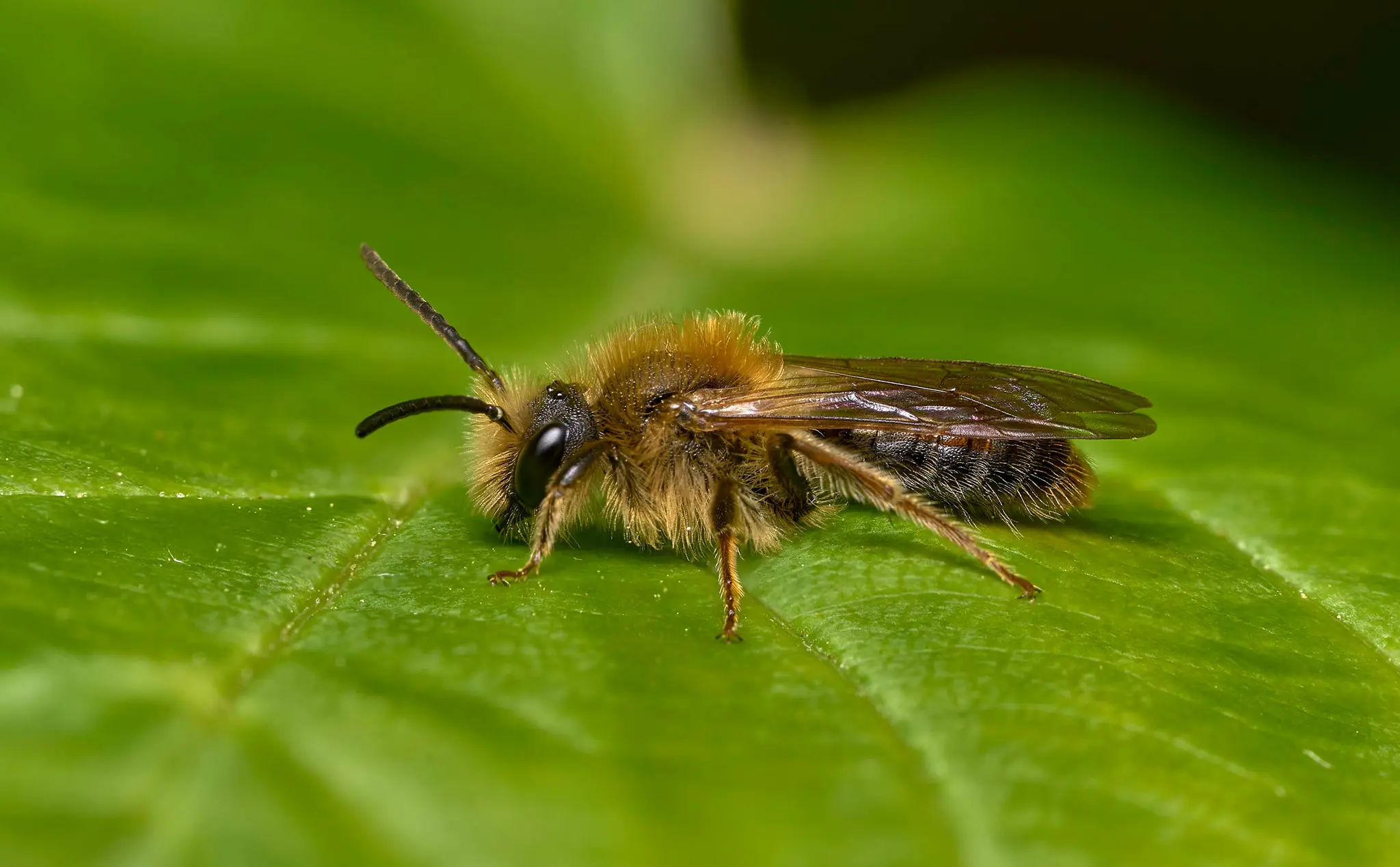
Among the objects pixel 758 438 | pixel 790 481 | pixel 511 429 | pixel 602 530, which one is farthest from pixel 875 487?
pixel 511 429

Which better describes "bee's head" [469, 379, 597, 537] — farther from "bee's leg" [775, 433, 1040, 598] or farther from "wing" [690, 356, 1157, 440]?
"bee's leg" [775, 433, 1040, 598]

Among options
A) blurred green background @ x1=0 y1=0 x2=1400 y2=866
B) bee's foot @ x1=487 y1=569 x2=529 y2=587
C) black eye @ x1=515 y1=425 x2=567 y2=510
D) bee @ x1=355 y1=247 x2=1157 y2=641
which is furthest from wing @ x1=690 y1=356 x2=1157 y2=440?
bee's foot @ x1=487 y1=569 x2=529 y2=587

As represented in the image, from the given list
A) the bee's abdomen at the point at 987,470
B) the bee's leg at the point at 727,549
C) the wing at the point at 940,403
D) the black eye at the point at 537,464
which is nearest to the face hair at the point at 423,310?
the black eye at the point at 537,464

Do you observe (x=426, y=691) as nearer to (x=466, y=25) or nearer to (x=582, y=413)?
(x=582, y=413)

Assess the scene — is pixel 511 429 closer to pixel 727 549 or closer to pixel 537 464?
pixel 537 464

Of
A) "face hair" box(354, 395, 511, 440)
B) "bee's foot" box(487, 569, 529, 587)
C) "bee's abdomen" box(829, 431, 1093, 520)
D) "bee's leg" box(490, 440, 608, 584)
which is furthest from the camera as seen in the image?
"bee's abdomen" box(829, 431, 1093, 520)

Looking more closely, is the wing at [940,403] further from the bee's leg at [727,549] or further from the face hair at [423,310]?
the face hair at [423,310]

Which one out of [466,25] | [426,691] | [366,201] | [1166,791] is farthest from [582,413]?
[466,25]
